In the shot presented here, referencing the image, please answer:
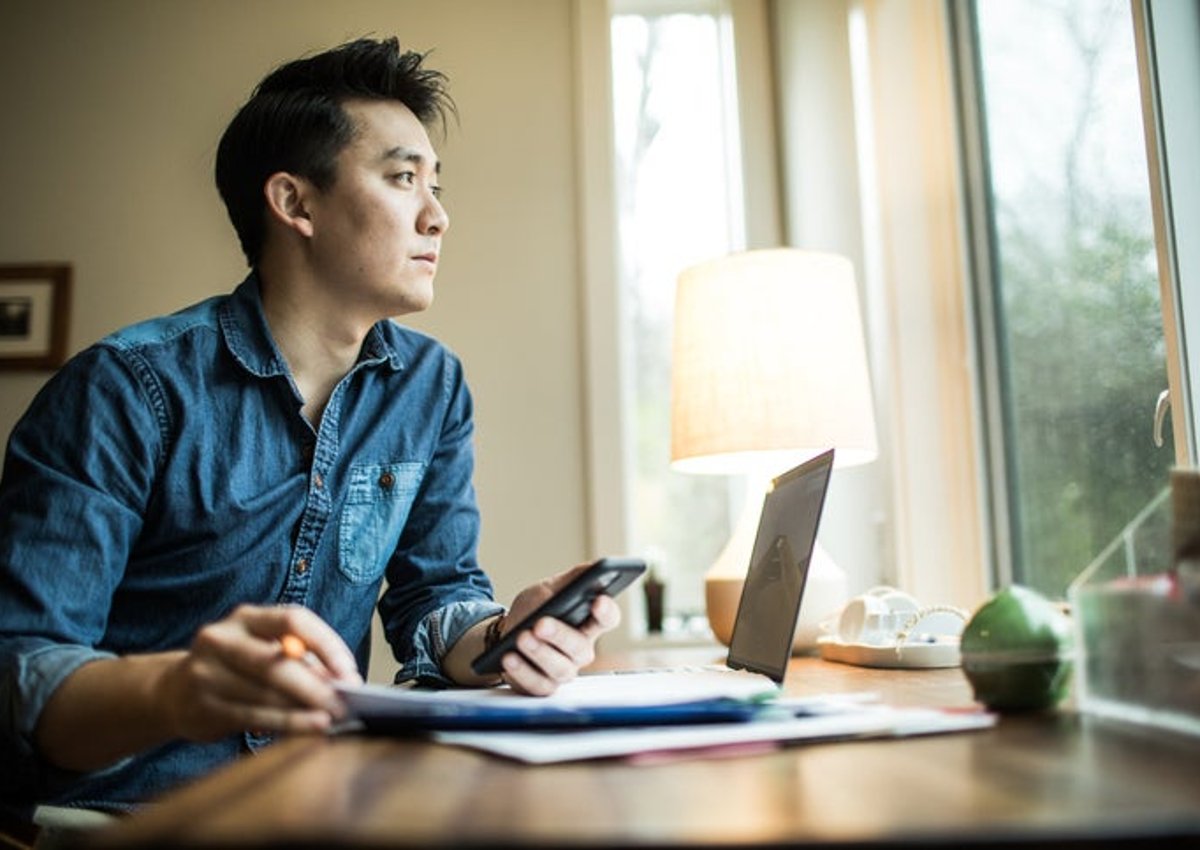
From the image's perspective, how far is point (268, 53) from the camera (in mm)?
2611

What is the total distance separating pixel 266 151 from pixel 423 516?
60 centimetres

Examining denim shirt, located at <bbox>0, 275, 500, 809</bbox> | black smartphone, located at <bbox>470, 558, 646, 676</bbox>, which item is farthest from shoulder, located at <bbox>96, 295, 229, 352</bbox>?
black smartphone, located at <bbox>470, 558, 646, 676</bbox>

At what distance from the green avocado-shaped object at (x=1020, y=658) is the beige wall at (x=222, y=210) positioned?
5.59ft

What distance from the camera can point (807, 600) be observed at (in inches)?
63.3

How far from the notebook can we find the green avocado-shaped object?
0.52 feet

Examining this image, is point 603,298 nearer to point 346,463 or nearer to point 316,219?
point 316,219

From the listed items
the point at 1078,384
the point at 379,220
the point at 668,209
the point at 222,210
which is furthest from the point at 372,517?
the point at 668,209

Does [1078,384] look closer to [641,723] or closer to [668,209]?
[668,209]

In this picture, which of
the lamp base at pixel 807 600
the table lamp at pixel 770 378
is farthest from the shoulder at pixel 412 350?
the lamp base at pixel 807 600

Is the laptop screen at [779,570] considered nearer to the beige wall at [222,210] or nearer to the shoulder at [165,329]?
the shoulder at [165,329]

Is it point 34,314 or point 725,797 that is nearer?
point 725,797

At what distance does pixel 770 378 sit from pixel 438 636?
67 centimetres

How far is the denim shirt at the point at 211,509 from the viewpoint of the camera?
100cm

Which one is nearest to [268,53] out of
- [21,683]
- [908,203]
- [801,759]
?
[908,203]
